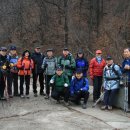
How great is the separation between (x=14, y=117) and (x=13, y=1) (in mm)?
26988

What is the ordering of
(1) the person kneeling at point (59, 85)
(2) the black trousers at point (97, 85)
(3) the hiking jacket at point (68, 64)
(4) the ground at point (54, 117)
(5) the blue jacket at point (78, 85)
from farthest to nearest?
(3) the hiking jacket at point (68, 64), (2) the black trousers at point (97, 85), (1) the person kneeling at point (59, 85), (5) the blue jacket at point (78, 85), (4) the ground at point (54, 117)

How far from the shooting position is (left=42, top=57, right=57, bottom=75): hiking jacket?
42.4ft

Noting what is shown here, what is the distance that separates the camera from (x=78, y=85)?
12.2 metres

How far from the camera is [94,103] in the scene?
12.5 m

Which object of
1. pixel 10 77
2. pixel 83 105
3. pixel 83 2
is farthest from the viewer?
pixel 83 2

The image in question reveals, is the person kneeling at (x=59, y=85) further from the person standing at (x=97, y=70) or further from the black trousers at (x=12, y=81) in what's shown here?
the black trousers at (x=12, y=81)

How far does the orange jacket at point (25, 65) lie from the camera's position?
503 inches

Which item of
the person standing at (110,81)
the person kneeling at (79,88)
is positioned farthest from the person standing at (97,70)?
the person kneeling at (79,88)

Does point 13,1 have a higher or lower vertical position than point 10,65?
higher

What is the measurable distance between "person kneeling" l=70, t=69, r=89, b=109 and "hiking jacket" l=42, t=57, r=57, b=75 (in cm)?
103

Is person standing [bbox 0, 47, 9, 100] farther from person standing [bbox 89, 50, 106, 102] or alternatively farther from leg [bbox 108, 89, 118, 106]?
leg [bbox 108, 89, 118, 106]

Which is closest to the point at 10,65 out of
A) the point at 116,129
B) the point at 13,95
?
the point at 13,95

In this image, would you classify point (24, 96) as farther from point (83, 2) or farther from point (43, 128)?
point (83, 2)

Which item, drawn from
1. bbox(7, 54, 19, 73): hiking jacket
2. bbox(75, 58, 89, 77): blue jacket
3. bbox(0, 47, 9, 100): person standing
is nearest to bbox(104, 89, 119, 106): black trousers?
bbox(75, 58, 89, 77): blue jacket
